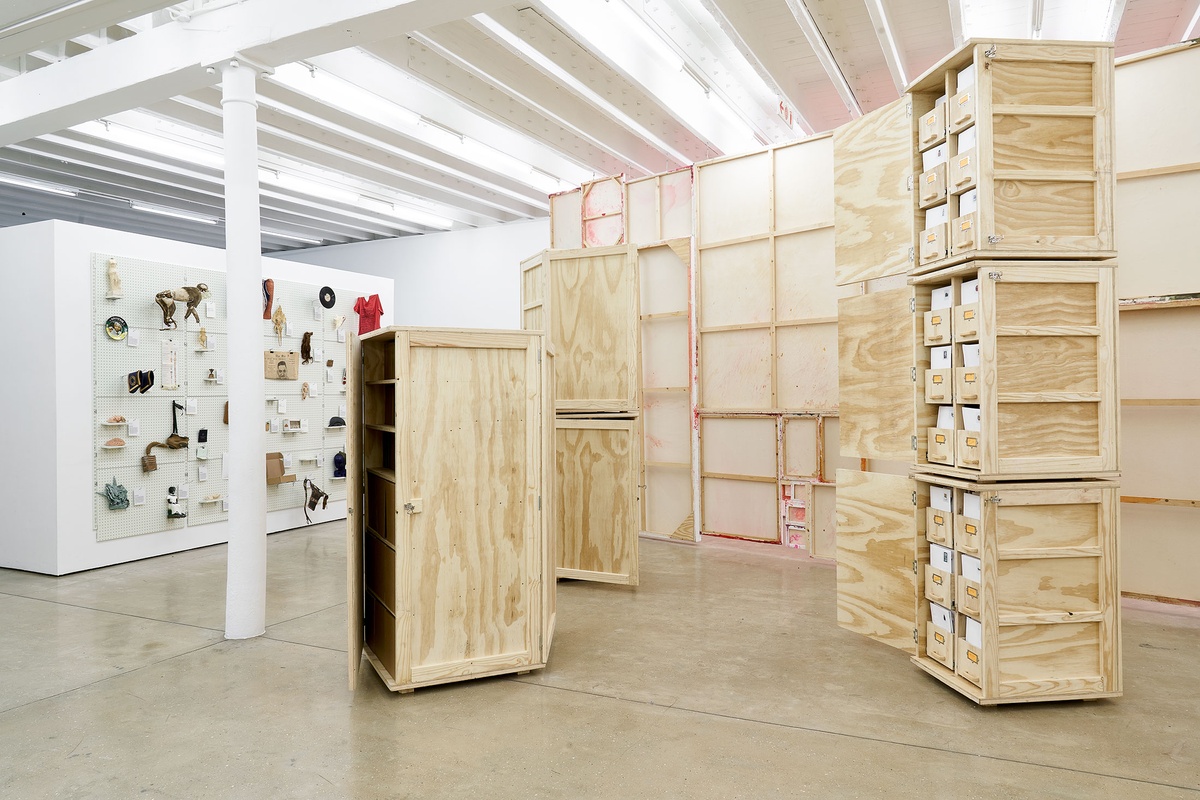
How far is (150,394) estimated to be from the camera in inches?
267

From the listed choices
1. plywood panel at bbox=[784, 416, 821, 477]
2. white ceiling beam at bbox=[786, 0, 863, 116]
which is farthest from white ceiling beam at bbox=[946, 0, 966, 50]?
plywood panel at bbox=[784, 416, 821, 477]

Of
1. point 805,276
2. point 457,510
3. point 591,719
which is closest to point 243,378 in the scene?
point 457,510

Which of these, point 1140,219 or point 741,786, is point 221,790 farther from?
point 1140,219

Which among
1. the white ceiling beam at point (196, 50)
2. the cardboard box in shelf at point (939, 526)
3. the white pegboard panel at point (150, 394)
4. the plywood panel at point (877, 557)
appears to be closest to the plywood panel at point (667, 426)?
the plywood panel at point (877, 557)

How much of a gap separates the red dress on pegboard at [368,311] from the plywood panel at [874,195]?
19.2 feet

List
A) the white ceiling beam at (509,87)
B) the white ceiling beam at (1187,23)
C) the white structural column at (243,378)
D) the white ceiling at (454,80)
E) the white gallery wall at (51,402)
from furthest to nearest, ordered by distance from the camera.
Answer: the white gallery wall at (51,402), the white ceiling beam at (509,87), the white ceiling beam at (1187,23), the white ceiling at (454,80), the white structural column at (243,378)

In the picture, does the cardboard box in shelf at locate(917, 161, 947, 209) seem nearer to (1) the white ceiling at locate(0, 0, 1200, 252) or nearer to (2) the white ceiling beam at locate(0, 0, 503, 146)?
(1) the white ceiling at locate(0, 0, 1200, 252)

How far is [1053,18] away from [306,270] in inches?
289

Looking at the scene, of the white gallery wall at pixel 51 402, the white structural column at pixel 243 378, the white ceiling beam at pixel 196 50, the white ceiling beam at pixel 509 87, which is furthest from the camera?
the white gallery wall at pixel 51 402

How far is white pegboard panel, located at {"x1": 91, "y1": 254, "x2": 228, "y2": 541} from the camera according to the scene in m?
6.45

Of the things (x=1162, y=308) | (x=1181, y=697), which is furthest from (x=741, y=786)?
(x=1162, y=308)

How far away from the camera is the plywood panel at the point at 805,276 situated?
21.5 feet

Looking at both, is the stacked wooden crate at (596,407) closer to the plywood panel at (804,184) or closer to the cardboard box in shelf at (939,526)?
the plywood panel at (804,184)

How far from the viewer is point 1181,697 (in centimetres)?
357
